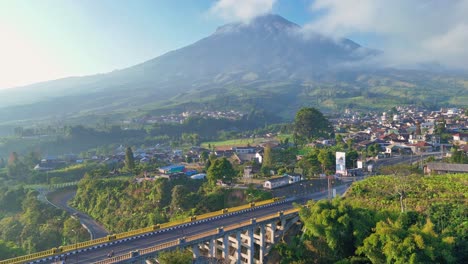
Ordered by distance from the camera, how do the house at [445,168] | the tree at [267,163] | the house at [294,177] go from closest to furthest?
the house at [445,168]
the house at [294,177]
the tree at [267,163]

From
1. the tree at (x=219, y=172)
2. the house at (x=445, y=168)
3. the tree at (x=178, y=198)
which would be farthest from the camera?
the tree at (x=219, y=172)

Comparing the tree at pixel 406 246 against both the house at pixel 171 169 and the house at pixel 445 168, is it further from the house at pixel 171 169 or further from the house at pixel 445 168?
the house at pixel 171 169

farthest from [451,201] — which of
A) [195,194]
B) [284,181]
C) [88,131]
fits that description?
[88,131]

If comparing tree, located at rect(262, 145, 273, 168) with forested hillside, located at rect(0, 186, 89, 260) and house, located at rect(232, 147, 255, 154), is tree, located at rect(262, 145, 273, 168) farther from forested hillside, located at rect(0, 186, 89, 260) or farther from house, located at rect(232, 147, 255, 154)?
forested hillside, located at rect(0, 186, 89, 260)

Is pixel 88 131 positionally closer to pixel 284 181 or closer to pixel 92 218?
pixel 92 218

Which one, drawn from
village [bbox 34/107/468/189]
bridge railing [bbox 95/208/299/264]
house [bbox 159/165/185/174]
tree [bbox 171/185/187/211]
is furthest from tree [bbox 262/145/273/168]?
bridge railing [bbox 95/208/299/264]

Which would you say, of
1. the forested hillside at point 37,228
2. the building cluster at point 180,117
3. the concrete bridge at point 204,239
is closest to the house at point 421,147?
the concrete bridge at point 204,239

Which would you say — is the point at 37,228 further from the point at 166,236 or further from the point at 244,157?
the point at 244,157
